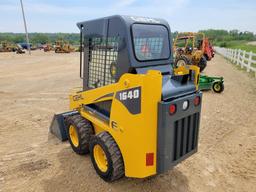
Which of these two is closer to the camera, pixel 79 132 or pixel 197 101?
pixel 197 101

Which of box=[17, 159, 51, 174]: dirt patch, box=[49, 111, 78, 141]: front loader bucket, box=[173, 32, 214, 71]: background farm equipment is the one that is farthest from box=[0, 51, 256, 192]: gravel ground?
box=[173, 32, 214, 71]: background farm equipment

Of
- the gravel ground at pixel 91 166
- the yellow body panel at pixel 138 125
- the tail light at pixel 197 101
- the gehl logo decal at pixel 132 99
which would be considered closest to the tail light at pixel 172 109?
the yellow body panel at pixel 138 125

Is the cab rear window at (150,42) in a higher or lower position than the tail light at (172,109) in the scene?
higher

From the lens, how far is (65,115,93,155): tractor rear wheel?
3.76 metres

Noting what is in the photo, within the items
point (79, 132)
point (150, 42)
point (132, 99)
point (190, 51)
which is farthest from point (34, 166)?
point (190, 51)

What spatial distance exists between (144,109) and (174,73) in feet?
3.57

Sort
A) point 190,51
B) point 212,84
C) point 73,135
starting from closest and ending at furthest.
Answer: point 73,135 < point 212,84 < point 190,51

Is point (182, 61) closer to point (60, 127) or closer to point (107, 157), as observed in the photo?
point (60, 127)

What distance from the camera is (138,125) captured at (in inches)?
102

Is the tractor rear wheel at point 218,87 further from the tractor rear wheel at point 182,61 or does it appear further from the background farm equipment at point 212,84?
the tractor rear wheel at point 182,61

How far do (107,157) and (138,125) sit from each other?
0.70 metres

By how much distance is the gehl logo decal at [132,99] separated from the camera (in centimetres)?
257

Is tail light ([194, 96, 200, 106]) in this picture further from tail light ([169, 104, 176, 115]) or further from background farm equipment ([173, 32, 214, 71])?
background farm equipment ([173, 32, 214, 71])

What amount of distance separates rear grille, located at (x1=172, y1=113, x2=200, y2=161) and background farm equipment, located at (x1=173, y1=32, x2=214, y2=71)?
9251 mm
